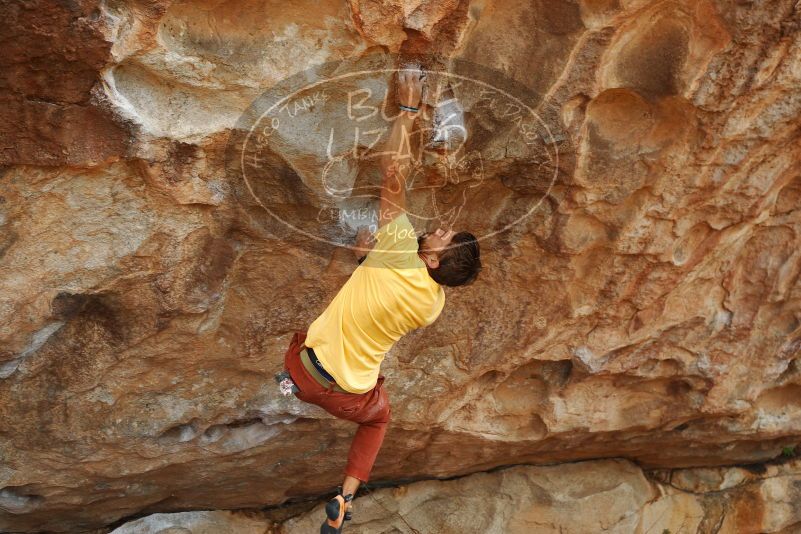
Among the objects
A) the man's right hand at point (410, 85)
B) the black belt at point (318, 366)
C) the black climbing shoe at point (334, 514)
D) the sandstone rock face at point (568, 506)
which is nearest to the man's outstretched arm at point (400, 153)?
the man's right hand at point (410, 85)

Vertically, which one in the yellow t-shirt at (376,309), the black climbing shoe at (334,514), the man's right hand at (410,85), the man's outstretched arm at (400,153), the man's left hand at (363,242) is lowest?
the black climbing shoe at (334,514)

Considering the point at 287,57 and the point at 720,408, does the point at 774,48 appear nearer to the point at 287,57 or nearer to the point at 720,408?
the point at 287,57

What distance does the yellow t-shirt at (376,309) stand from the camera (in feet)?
8.15

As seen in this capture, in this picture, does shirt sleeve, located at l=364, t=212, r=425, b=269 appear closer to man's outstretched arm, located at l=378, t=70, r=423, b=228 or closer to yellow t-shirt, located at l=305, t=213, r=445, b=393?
yellow t-shirt, located at l=305, t=213, r=445, b=393

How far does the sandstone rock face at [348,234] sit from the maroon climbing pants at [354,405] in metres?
0.35

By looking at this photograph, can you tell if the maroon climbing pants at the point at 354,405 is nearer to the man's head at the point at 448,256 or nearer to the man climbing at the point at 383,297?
the man climbing at the point at 383,297

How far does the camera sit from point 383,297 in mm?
2488

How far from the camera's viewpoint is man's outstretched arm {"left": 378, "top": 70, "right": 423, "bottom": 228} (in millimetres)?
2506

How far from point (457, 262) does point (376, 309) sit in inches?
11.3

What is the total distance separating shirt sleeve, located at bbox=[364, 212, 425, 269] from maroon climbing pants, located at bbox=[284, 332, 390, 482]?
0.45 metres

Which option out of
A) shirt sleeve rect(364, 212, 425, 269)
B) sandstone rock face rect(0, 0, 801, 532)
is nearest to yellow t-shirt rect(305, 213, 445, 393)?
shirt sleeve rect(364, 212, 425, 269)

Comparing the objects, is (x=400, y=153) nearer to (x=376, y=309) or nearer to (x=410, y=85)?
(x=410, y=85)

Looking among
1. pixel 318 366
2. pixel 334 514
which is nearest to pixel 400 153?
pixel 318 366

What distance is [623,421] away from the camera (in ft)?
12.3
